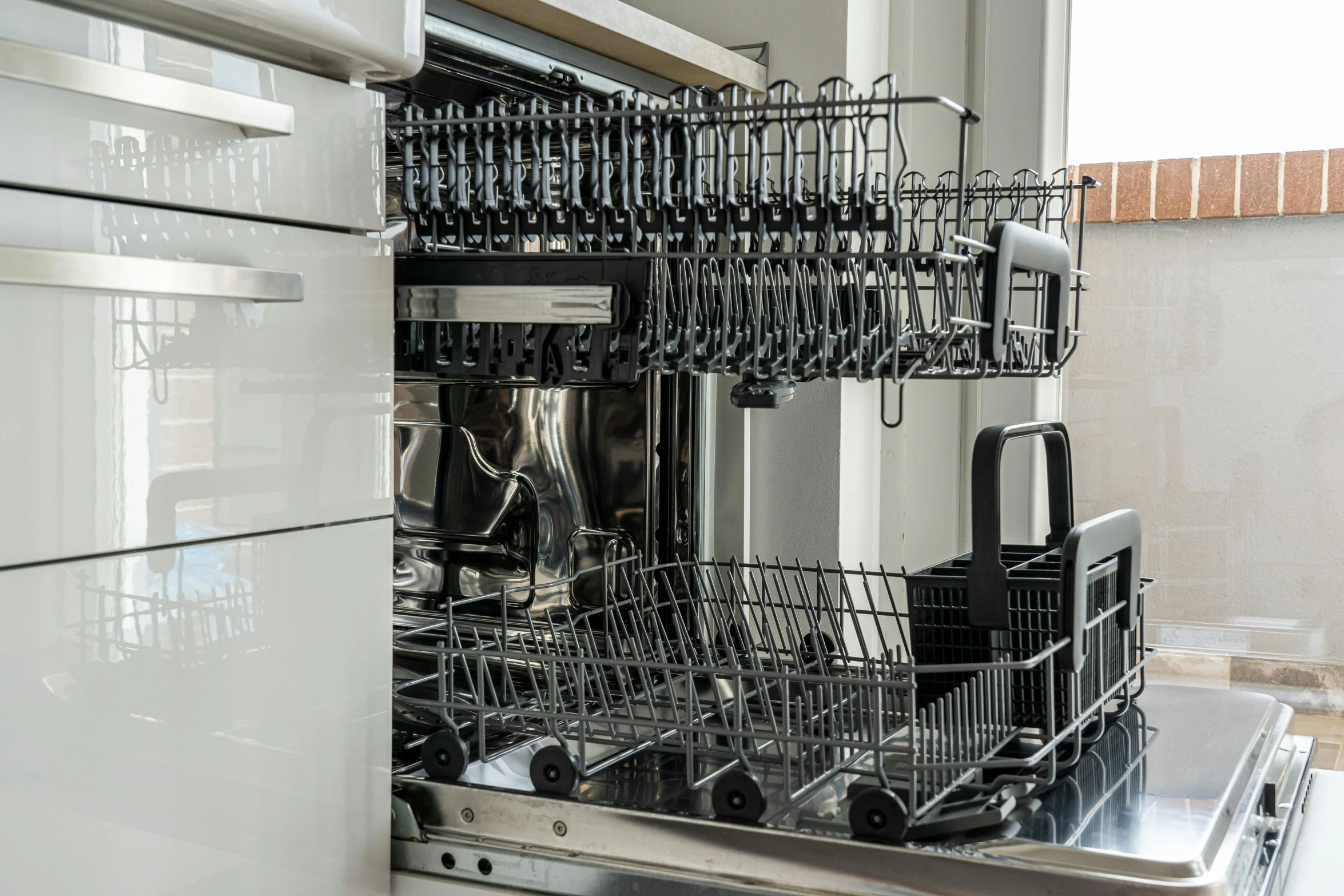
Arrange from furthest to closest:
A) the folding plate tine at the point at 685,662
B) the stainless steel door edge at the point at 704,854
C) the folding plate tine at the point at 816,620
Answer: the folding plate tine at the point at 816,620, the folding plate tine at the point at 685,662, the stainless steel door edge at the point at 704,854

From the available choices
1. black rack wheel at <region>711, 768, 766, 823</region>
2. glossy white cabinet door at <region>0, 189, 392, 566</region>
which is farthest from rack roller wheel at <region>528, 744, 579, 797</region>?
glossy white cabinet door at <region>0, 189, 392, 566</region>

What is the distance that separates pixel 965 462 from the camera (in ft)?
6.63

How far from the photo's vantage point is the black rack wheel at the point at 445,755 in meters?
0.94

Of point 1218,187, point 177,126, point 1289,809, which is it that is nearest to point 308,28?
point 177,126

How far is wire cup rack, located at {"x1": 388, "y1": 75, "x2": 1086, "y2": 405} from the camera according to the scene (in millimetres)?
832

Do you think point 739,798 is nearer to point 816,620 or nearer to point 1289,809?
point 816,620

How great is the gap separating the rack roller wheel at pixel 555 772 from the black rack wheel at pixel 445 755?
0.06 metres

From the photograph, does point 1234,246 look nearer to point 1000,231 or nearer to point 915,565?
point 915,565

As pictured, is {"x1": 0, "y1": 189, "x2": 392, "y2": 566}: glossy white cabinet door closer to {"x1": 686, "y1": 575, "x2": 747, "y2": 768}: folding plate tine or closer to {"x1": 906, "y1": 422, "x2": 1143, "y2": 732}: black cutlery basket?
{"x1": 686, "y1": 575, "x2": 747, "y2": 768}: folding plate tine

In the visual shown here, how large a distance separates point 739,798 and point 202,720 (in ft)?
1.16

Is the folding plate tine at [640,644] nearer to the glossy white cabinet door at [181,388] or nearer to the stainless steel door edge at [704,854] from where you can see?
the stainless steel door edge at [704,854]

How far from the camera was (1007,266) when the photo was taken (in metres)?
0.82

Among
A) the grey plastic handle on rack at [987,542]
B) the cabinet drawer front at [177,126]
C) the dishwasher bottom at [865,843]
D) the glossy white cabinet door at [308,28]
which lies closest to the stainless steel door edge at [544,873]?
the dishwasher bottom at [865,843]

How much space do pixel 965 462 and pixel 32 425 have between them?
62.1 inches
